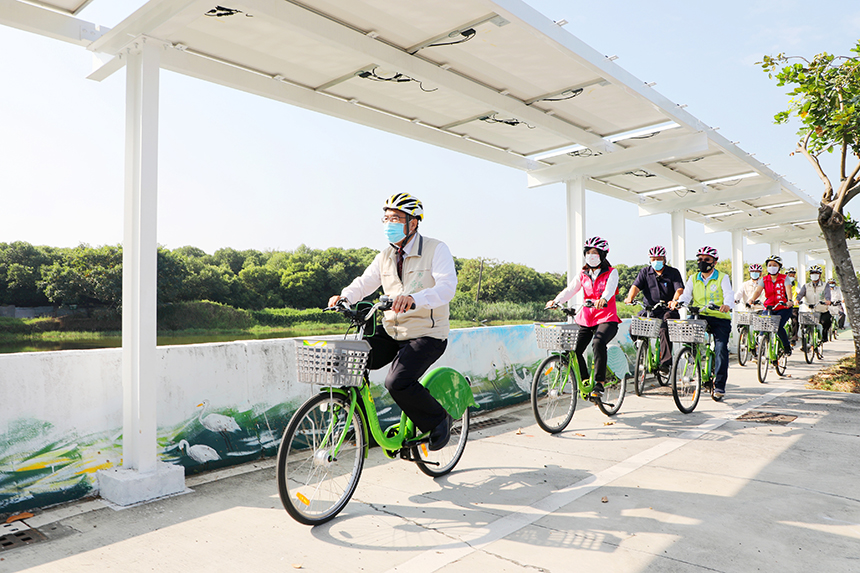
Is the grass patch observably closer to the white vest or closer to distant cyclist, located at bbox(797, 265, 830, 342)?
distant cyclist, located at bbox(797, 265, 830, 342)

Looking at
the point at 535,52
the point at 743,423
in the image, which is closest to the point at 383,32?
the point at 535,52

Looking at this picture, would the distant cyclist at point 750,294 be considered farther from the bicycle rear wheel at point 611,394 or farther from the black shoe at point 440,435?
the black shoe at point 440,435

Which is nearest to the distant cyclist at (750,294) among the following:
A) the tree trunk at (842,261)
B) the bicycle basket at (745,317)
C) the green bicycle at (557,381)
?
the bicycle basket at (745,317)

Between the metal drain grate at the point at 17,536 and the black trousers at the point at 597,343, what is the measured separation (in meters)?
4.72

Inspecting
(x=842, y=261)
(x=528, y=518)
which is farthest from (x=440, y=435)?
(x=842, y=261)

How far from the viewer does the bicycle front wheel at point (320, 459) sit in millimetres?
3437

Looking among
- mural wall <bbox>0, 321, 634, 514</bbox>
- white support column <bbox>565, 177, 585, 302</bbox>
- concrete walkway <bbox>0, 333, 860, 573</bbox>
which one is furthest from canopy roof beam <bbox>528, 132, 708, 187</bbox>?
mural wall <bbox>0, 321, 634, 514</bbox>

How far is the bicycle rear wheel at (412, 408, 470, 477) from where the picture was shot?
4.47 metres

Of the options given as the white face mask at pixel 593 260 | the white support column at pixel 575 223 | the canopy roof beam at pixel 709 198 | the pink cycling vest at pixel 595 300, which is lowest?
the pink cycling vest at pixel 595 300

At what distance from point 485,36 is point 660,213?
8.62 metres

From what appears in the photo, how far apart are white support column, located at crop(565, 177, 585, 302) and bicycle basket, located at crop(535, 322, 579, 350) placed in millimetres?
3237

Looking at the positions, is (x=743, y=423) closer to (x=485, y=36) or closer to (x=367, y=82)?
(x=485, y=36)

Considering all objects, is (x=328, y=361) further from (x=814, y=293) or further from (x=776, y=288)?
(x=814, y=293)

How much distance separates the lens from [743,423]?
21.4 feet
